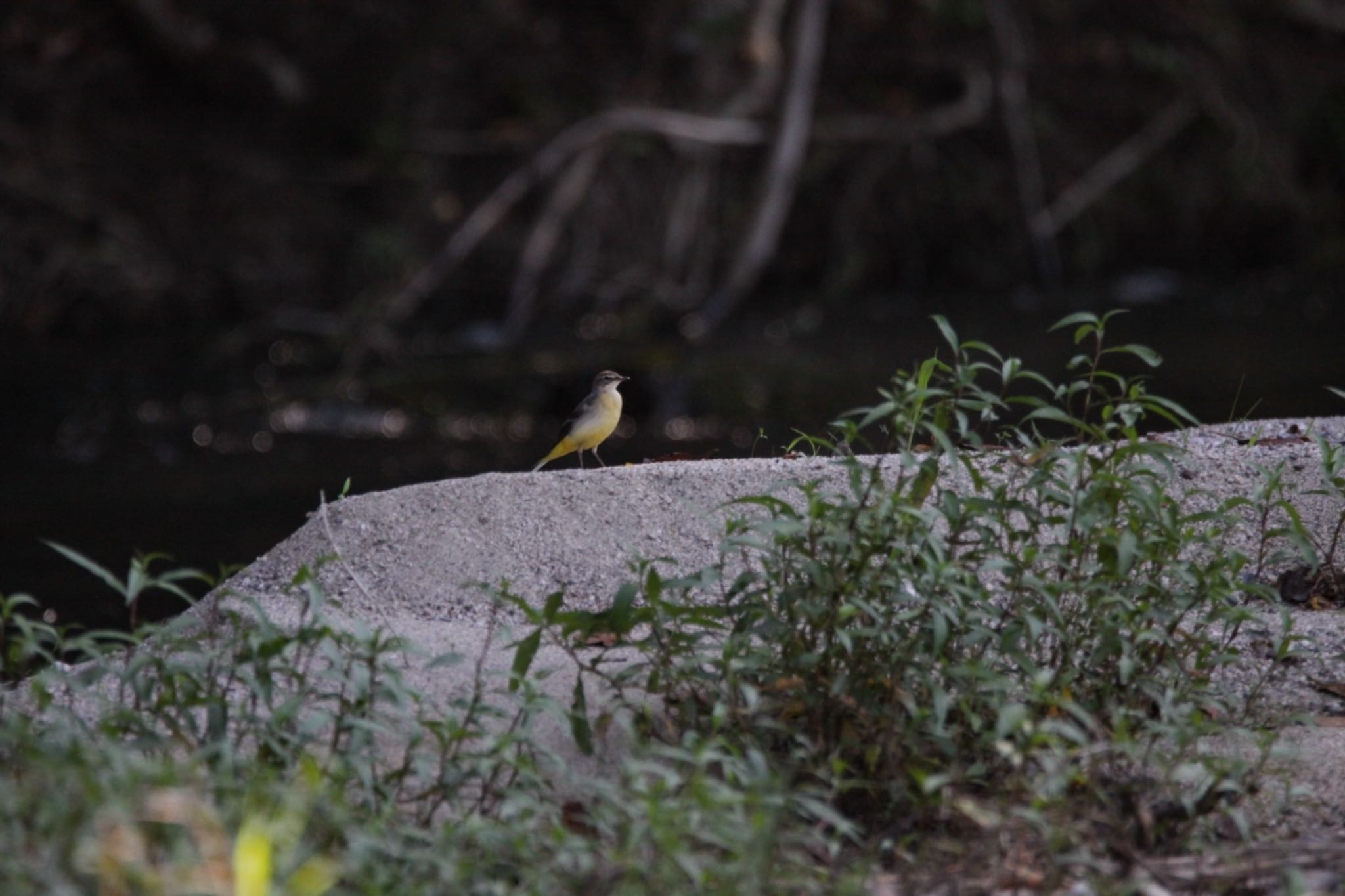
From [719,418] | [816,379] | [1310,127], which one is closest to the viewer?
[719,418]

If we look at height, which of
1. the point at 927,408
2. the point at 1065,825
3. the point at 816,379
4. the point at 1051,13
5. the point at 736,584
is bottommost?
the point at 1065,825

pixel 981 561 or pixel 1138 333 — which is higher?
pixel 1138 333

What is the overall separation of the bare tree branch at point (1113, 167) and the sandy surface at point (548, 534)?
11932mm

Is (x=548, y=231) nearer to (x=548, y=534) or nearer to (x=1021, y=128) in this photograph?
(x=1021, y=128)

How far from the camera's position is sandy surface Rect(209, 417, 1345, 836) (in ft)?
15.2

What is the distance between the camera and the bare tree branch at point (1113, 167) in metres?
17.0

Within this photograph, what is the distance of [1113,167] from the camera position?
1738 centimetres

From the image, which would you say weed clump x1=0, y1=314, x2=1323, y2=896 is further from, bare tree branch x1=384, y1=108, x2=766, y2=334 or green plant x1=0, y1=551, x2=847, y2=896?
bare tree branch x1=384, y1=108, x2=766, y2=334

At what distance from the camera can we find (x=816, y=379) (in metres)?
11.9

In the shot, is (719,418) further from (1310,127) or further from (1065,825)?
(1310,127)

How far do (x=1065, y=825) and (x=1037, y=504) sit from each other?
98cm

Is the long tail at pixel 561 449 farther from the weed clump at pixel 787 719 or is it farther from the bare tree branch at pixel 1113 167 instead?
the bare tree branch at pixel 1113 167

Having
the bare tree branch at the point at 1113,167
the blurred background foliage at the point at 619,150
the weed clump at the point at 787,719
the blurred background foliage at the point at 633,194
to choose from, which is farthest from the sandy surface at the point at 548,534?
the bare tree branch at the point at 1113,167

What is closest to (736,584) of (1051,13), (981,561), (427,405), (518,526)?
(981,561)
